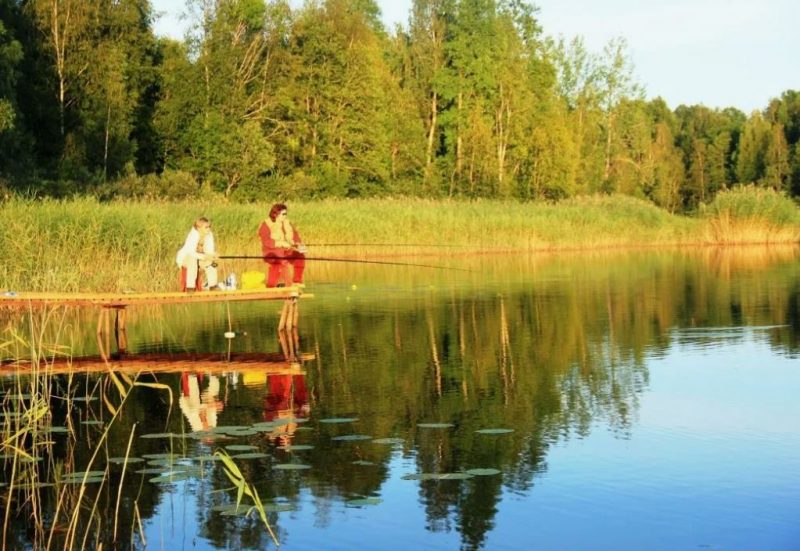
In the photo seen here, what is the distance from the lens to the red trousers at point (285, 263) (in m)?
16.5

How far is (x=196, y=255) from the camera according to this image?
15.0 m

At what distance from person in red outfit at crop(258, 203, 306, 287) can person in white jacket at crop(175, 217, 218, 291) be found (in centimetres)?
105

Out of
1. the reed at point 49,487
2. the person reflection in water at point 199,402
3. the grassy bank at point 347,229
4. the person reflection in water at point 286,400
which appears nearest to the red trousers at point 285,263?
the grassy bank at point 347,229

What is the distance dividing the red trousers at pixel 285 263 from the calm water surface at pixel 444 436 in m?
0.74

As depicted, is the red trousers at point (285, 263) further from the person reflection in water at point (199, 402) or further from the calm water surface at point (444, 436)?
the person reflection in water at point (199, 402)

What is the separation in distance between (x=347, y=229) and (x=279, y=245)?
18853 mm

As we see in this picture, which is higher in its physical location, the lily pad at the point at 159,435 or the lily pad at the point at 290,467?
the lily pad at the point at 159,435

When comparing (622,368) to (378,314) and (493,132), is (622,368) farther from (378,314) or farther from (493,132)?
(493,132)

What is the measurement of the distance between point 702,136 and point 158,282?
270ft

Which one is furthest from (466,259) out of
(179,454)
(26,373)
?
(179,454)

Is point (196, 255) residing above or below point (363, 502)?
above

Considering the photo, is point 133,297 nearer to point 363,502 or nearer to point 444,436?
point 444,436

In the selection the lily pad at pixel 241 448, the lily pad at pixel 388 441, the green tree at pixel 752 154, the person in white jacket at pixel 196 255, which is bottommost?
the lily pad at pixel 388 441

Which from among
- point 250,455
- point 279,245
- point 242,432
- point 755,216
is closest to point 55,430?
point 242,432
